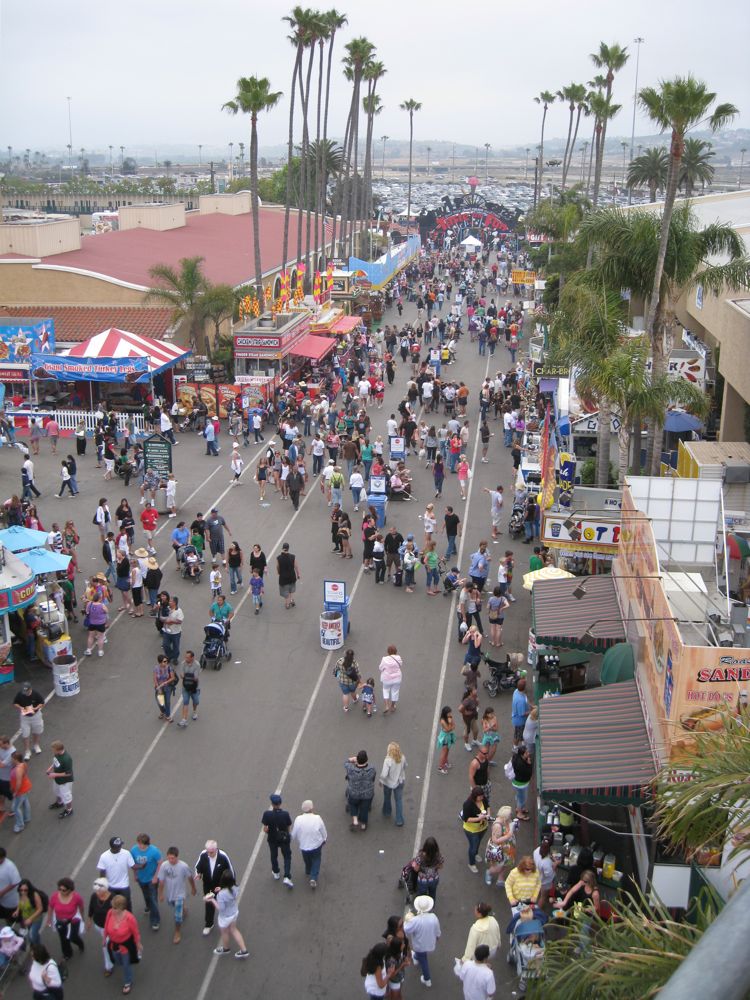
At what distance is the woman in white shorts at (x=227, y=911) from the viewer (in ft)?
33.3

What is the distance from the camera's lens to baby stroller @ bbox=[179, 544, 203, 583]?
20.3 m

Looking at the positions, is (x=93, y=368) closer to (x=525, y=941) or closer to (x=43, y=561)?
(x=43, y=561)

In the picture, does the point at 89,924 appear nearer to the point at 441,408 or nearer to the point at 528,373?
the point at 441,408

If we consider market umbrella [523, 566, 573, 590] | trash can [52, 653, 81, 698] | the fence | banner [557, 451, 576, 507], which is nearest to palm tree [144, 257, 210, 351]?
the fence

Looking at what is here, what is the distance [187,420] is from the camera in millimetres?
32250

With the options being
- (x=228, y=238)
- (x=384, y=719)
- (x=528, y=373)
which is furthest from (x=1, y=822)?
(x=228, y=238)

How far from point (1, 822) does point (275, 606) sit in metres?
7.54

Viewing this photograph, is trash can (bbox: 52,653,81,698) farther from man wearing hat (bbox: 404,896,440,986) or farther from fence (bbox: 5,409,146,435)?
fence (bbox: 5,409,146,435)

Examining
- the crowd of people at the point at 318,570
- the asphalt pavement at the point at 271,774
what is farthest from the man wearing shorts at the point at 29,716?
the asphalt pavement at the point at 271,774

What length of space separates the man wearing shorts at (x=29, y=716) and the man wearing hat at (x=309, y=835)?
4513mm

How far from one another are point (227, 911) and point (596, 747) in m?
4.29

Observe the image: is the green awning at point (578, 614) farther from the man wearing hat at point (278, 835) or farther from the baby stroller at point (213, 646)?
the baby stroller at point (213, 646)

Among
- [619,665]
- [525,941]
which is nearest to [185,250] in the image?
[619,665]

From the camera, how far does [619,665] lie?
1326 cm
